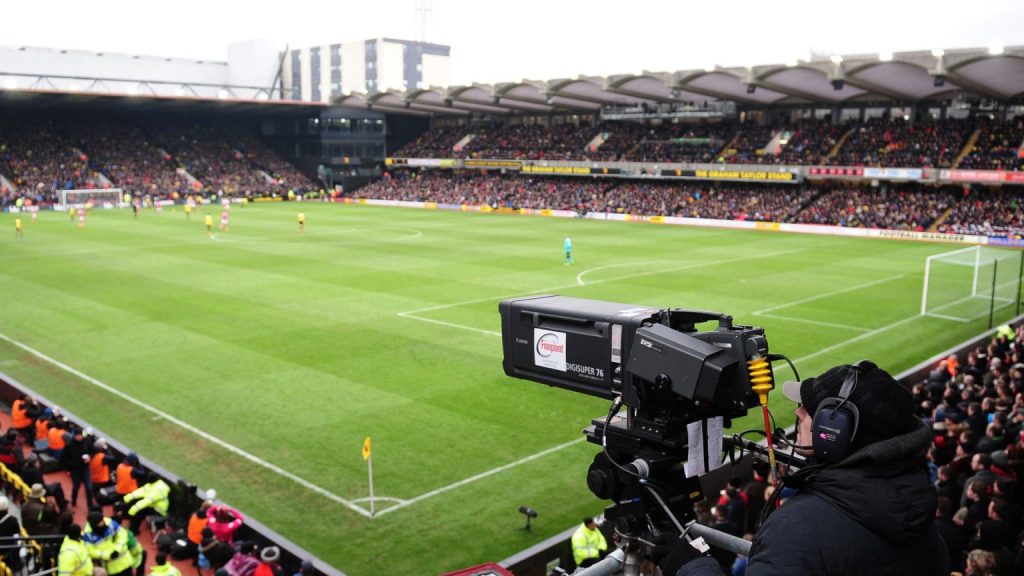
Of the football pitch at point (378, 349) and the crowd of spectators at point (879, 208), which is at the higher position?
the crowd of spectators at point (879, 208)

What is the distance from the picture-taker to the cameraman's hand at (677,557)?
9.47 ft

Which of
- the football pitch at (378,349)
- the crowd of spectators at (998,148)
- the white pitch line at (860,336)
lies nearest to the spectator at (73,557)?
the football pitch at (378,349)

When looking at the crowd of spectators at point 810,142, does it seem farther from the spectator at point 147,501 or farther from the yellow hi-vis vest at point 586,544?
the spectator at point 147,501

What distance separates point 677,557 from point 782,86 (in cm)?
5810

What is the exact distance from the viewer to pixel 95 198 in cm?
7156

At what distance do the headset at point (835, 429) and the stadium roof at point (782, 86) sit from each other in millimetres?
46257

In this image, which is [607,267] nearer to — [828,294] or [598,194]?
[828,294]

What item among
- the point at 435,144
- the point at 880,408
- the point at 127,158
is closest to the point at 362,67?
the point at 435,144

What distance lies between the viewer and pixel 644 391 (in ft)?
11.9

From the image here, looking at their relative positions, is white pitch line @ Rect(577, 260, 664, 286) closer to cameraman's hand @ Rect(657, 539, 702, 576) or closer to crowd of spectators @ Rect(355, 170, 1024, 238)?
crowd of spectators @ Rect(355, 170, 1024, 238)

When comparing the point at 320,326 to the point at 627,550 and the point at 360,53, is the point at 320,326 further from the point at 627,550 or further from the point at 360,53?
the point at 360,53

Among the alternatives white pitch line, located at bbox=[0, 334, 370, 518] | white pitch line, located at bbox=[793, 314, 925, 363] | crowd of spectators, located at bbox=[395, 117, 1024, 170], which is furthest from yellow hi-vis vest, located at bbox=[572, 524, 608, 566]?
crowd of spectators, located at bbox=[395, 117, 1024, 170]

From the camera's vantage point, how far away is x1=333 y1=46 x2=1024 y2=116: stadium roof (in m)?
45.4

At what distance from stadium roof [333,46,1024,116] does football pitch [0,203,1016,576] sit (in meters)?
10.6
